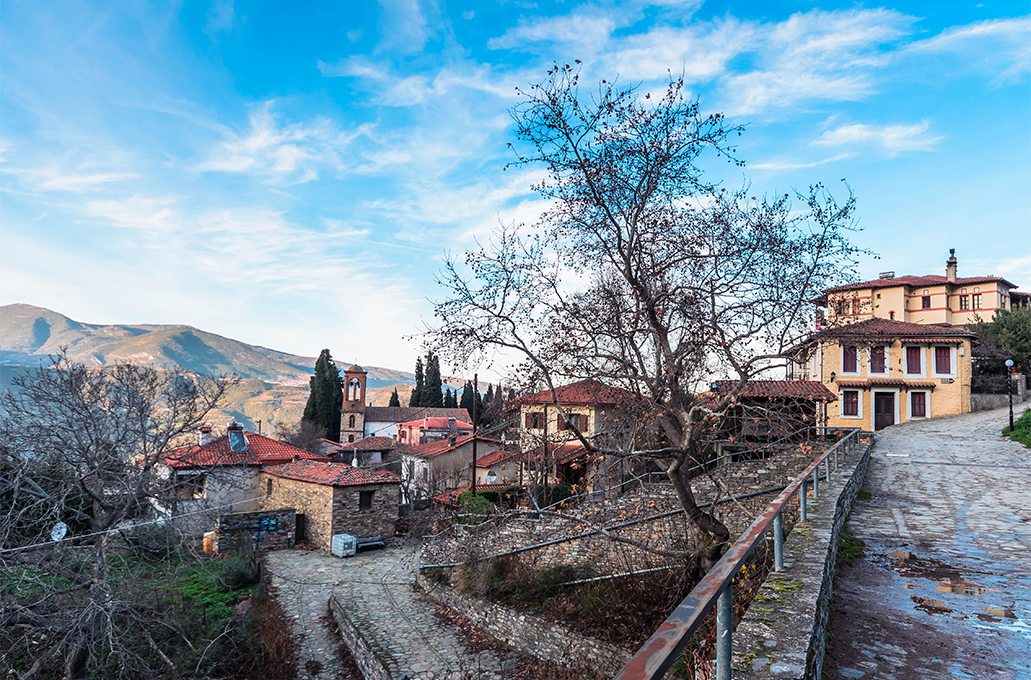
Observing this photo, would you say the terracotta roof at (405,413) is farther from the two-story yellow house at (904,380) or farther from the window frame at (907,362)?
the window frame at (907,362)

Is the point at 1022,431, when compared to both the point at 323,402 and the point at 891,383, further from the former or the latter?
the point at 323,402

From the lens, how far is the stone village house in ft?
70.6

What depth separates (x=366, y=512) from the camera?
2216 cm

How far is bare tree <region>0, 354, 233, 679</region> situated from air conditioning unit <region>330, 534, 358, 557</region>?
25.1ft

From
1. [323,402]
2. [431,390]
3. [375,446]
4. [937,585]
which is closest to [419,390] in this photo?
[431,390]

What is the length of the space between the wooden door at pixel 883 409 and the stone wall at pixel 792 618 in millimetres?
26638

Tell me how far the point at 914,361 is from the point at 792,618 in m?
29.8

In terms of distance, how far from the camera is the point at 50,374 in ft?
43.3

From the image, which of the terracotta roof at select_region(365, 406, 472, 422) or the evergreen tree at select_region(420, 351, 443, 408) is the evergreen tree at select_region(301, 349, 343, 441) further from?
the evergreen tree at select_region(420, 351, 443, 408)

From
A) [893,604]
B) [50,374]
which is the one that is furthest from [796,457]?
[50,374]

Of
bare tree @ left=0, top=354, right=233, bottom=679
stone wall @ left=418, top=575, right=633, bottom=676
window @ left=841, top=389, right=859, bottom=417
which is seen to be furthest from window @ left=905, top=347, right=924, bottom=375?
bare tree @ left=0, top=354, right=233, bottom=679

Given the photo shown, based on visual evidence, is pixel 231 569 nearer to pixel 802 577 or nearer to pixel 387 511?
pixel 387 511

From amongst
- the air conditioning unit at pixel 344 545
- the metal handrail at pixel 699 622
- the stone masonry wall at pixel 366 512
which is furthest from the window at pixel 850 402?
the metal handrail at pixel 699 622

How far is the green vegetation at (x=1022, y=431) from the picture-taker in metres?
17.0
